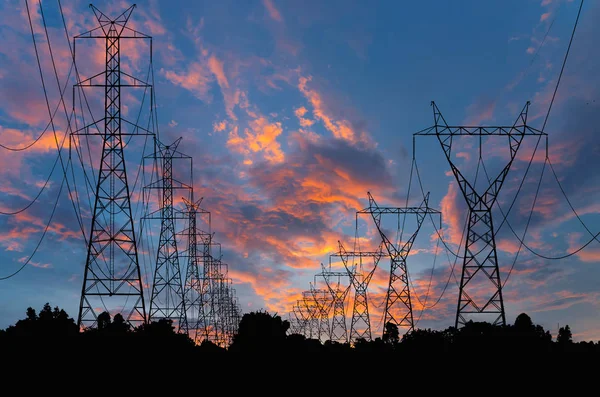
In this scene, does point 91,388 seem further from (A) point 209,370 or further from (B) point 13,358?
(A) point 209,370

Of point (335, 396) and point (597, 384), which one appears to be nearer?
point (597, 384)

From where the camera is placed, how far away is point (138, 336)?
170ft

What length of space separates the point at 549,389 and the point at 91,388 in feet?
98.5

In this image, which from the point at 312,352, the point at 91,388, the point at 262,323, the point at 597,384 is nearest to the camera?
the point at 91,388

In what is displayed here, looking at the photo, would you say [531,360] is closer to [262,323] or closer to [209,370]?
[209,370]

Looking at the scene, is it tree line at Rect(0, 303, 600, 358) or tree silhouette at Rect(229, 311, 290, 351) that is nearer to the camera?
tree line at Rect(0, 303, 600, 358)

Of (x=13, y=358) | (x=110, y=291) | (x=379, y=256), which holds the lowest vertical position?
(x=13, y=358)

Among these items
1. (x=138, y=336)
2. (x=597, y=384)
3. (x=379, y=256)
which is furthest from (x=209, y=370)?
(x=379, y=256)

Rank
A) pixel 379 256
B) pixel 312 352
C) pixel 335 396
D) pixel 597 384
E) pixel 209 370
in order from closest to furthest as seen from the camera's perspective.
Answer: pixel 597 384, pixel 335 396, pixel 209 370, pixel 312 352, pixel 379 256

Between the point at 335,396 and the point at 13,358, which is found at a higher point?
the point at 13,358

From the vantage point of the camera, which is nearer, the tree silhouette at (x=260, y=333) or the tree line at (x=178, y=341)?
the tree line at (x=178, y=341)

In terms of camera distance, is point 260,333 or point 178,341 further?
point 260,333

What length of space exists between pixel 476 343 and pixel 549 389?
770 centimetres

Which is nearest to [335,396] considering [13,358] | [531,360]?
[531,360]
